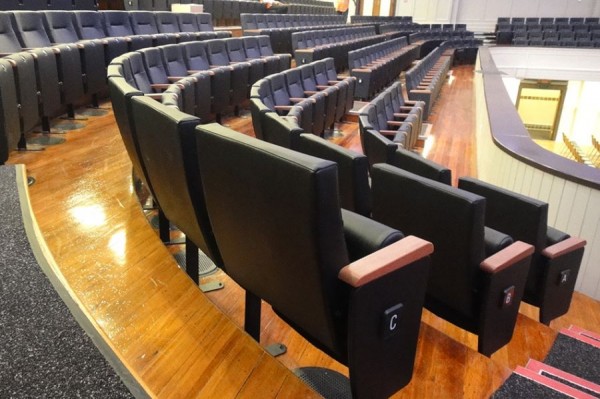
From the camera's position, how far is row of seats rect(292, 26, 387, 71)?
1570 mm

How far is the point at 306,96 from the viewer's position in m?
1.06

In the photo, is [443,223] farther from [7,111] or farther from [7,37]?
[7,37]

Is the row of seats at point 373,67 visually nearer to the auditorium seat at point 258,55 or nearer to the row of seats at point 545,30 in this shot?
the auditorium seat at point 258,55

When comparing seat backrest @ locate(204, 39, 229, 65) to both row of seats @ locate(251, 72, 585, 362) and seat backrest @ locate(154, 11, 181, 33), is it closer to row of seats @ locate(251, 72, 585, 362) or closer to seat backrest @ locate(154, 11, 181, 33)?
seat backrest @ locate(154, 11, 181, 33)

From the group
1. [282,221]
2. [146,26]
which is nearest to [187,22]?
[146,26]

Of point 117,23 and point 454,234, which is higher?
point 117,23

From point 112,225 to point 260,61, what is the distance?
0.79 m

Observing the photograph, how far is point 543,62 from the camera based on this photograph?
3170mm

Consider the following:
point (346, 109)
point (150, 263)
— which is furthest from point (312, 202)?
point (346, 109)

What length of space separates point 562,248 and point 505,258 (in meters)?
0.16

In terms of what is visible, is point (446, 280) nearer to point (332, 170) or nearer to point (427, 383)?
point (427, 383)

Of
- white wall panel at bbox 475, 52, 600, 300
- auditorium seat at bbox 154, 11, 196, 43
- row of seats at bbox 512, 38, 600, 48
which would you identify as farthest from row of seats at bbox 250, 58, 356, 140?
row of seats at bbox 512, 38, 600, 48

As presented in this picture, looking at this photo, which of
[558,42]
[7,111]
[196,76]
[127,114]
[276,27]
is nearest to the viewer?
[127,114]

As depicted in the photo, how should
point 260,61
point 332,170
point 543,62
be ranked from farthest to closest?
point 543,62 < point 260,61 < point 332,170
